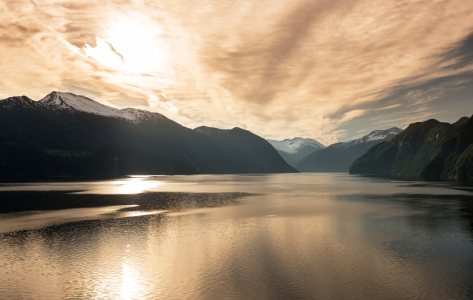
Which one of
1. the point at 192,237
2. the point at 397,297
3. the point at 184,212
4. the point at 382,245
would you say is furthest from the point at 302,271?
the point at 184,212

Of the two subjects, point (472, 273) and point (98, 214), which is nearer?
point (472, 273)

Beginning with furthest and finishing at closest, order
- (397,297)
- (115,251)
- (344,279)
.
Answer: (115,251)
(344,279)
(397,297)

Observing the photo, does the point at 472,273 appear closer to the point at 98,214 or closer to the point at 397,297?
the point at 397,297

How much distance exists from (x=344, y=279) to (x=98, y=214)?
198 feet

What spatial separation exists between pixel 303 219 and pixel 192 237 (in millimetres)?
26844

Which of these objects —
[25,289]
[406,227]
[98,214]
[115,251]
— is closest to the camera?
[25,289]

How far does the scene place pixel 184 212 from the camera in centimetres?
7288

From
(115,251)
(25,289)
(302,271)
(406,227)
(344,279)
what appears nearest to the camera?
(25,289)

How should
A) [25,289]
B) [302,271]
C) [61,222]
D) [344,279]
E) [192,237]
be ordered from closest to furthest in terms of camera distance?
[25,289] → [344,279] → [302,271] → [192,237] → [61,222]

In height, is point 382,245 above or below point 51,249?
below

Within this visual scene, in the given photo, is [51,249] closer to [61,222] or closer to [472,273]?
[61,222]

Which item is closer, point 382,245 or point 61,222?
point 382,245

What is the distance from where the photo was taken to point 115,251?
38.1 m

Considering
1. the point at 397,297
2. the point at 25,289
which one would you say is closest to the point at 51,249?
the point at 25,289
